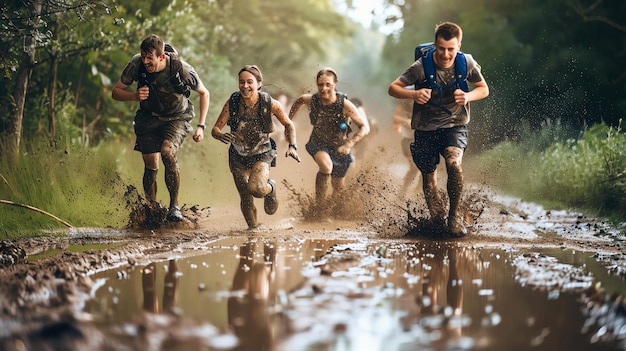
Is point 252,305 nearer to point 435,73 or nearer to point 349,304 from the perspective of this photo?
point 349,304

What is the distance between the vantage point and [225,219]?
12172 mm

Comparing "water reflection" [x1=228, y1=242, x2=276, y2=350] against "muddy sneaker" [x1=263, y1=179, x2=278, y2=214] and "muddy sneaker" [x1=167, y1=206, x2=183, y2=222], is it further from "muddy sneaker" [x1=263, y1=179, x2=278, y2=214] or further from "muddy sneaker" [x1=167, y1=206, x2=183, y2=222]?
"muddy sneaker" [x1=263, y1=179, x2=278, y2=214]

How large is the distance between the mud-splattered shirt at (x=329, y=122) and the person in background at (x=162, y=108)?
161 centimetres

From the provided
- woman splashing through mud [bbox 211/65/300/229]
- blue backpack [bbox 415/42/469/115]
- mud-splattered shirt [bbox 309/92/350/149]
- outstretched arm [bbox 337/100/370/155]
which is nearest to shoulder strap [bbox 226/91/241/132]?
woman splashing through mud [bbox 211/65/300/229]

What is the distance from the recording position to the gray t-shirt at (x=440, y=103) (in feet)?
32.0

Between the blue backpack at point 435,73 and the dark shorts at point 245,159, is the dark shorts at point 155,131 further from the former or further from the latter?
the blue backpack at point 435,73

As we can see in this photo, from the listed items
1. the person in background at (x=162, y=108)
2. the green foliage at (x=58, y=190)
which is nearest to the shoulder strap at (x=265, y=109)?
the person in background at (x=162, y=108)

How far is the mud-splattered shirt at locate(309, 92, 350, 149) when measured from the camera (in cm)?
1185

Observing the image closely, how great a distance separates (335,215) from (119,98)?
127 inches

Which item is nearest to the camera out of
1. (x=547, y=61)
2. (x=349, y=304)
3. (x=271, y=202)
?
(x=349, y=304)

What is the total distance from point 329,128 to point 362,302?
20.9ft

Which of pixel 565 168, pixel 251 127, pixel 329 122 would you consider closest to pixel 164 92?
pixel 251 127

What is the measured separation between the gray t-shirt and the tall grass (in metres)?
2.77

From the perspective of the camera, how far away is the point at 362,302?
570cm
